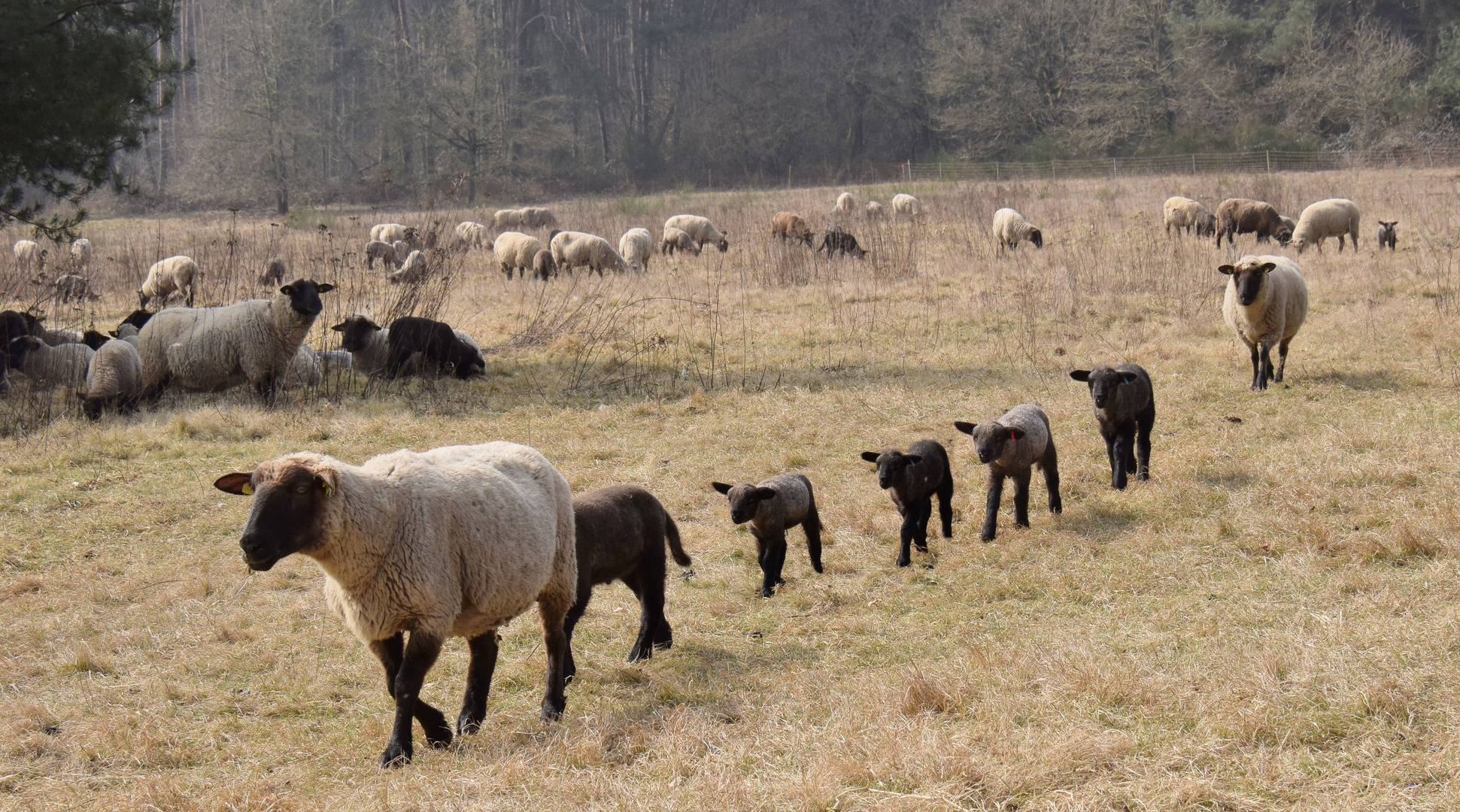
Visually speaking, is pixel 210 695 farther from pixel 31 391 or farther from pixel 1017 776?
pixel 31 391

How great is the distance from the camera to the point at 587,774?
4102 mm

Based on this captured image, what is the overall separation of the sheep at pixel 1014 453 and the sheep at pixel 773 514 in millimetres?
1240

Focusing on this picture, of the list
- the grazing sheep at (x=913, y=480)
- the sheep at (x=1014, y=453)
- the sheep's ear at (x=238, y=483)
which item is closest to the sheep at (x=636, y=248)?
the sheep at (x=1014, y=453)

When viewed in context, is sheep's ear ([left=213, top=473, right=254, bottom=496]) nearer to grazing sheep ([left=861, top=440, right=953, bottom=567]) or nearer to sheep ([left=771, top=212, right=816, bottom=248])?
grazing sheep ([left=861, top=440, right=953, bottom=567])

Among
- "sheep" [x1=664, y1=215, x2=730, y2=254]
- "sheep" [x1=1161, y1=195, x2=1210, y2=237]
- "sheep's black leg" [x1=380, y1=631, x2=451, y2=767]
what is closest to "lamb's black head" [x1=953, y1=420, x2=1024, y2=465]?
"sheep's black leg" [x1=380, y1=631, x2=451, y2=767]

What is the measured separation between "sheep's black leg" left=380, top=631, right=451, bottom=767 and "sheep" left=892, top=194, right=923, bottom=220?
24.3 m

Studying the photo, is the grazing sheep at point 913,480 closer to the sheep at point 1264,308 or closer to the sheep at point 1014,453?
the sheep at point 1014,453

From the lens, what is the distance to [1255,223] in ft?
73.6

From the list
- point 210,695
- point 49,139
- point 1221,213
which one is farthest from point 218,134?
point 210,695

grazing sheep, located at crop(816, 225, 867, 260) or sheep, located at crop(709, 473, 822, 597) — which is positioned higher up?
grazing sheep, located at crop(816, 225, 867, 260)

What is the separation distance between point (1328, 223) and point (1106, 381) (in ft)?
55.0

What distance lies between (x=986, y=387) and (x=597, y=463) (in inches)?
177

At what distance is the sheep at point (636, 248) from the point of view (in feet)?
78.0

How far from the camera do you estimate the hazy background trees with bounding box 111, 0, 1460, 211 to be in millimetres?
50094
